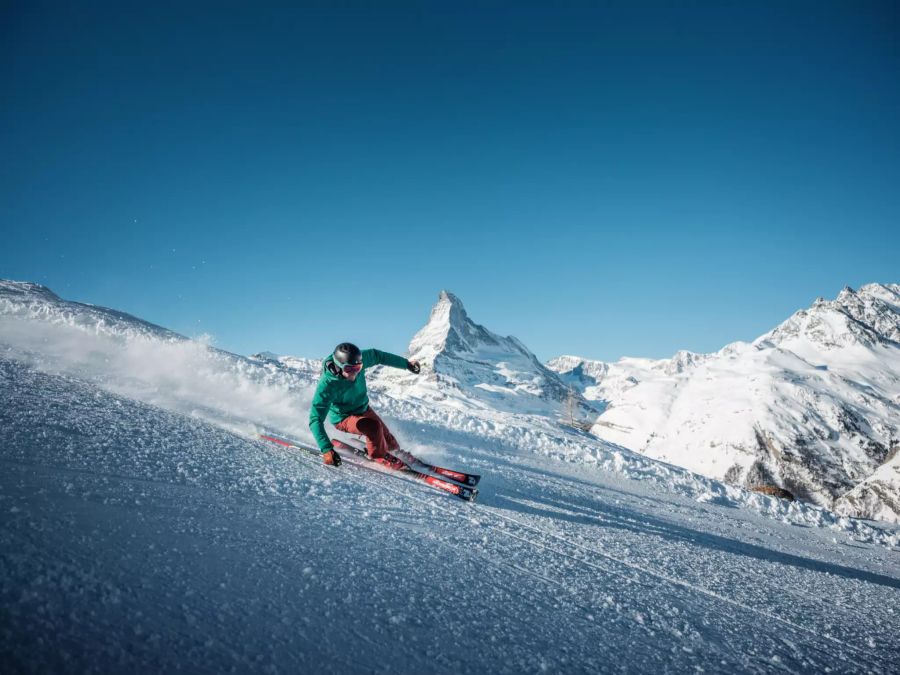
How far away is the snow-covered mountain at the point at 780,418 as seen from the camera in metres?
65.8

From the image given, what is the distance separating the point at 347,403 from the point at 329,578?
430 cm

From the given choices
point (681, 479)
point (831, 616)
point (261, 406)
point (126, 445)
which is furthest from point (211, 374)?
point (681, 479)

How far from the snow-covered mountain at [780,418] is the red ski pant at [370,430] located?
2038 inches

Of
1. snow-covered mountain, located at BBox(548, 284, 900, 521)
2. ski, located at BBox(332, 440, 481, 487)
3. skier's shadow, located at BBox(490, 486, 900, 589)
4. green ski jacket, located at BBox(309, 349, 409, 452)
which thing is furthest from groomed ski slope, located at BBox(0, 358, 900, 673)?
snow-covered mountain, located at BBox(548, 284, 900, 521)

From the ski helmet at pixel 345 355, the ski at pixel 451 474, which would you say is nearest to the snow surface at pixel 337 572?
the ski at pixel 451 474

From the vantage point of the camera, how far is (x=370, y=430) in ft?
20.4

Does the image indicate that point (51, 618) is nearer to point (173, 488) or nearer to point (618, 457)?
point (173, 488)

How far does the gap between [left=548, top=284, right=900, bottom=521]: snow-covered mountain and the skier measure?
51885 millimetres

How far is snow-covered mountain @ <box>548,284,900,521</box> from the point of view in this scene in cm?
6581

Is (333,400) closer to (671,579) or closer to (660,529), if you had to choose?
(671,579)

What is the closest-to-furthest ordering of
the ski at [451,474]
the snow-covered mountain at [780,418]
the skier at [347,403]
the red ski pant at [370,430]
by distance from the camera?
the skier at [347,403], the ski at [451,474], the red ski pant at [370,430], the snow-covered mountain at [780,418]

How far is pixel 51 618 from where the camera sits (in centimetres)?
139

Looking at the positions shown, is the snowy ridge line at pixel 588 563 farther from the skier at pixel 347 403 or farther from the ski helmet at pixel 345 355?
the ski helmet at pixel 345 355

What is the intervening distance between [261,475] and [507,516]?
2.72 m
